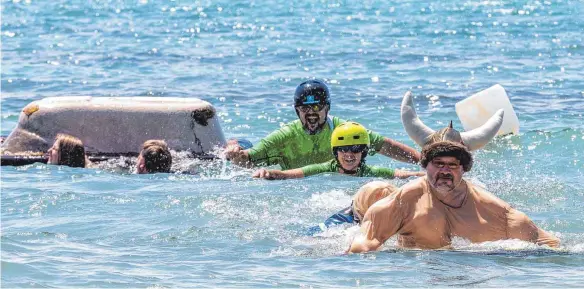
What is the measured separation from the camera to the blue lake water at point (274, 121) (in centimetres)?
804

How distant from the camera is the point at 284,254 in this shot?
8586 mm

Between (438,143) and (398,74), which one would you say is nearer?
(438,143)

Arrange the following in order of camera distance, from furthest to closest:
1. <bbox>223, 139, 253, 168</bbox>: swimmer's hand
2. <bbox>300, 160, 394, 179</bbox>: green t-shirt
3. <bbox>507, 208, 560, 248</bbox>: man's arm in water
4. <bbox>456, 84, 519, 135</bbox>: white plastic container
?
1. <bbox>456, 84, 519, 135</bbox>: white plastic container
2. <bbox>223, 139, 253, 168</bbox>: swimmer's hand
3. <bbox>300, 160, 394, 179</bbox>: green t-shirt
4. <bbox>507, 208, 560, 248</bbox>: man's arm in water

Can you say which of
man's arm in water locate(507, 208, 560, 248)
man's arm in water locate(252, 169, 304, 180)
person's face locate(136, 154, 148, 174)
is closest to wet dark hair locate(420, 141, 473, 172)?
man's arm in water locate(507, 208, 560, 248)

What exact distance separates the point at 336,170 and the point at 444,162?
143 inches

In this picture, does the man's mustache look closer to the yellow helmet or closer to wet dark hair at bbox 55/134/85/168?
the yellow helmet

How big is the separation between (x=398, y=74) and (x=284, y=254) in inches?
499

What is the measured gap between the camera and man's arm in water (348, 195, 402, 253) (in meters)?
7.80

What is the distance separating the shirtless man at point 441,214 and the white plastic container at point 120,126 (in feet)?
17.5

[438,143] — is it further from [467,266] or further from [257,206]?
[257,206]

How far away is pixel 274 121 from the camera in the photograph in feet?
54.3

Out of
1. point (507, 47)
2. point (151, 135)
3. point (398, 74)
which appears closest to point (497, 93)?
point (151, 135)

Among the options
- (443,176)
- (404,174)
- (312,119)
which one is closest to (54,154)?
(312,119)

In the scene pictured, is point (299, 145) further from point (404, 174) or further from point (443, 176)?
point (443, 176)
